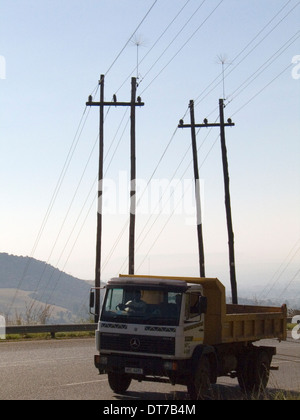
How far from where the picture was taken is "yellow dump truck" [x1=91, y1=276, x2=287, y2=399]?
44.2 feet

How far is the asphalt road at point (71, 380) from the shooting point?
13.9 meters

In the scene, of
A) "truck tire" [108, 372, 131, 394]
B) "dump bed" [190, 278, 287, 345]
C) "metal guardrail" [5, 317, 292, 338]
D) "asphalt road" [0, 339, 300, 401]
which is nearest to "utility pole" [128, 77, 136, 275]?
"metal guardrail" [5, 317, 292, 338]

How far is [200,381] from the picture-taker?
13750mm

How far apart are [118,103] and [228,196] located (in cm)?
774

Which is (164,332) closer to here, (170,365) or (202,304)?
(170,365)

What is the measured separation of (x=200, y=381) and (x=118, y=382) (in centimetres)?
167

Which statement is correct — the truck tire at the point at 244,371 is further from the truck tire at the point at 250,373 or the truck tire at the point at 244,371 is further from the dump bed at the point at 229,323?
the dump bed at the point at 229,323

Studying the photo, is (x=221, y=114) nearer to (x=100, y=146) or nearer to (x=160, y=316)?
(x=100, y=146)

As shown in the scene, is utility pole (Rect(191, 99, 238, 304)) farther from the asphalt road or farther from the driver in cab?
the driver in cab

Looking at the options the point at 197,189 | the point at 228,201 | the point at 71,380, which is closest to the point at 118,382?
the point at 71,380

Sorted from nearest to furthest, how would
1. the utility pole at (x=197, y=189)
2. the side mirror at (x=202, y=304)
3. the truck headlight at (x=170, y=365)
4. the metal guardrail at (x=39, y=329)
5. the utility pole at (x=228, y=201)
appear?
the truck headlight at (x=170, y=365) → the side mirror at (x=202, y=304) → the metal guardrail at (x=39, y=329) → the utility pole at (x=228, y=201) → the utility pole at (x=197, y=189)

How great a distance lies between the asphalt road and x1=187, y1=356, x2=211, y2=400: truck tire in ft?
1.17

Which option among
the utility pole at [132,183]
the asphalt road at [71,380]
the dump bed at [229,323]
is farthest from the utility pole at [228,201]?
the dump bed at [229,323]
